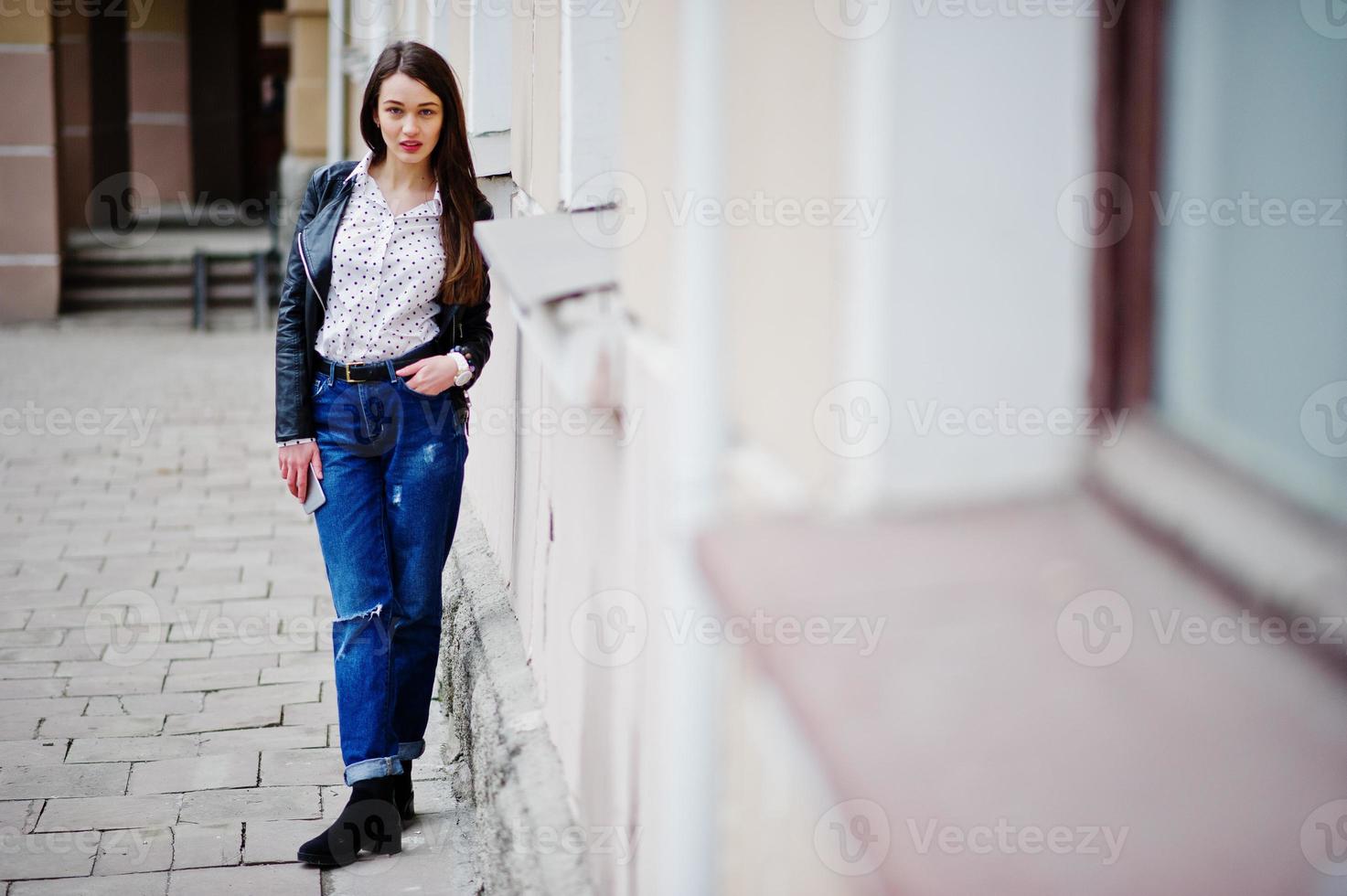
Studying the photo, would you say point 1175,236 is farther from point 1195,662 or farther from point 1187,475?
point 1195,662

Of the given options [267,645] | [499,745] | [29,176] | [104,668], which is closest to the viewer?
[499,745]

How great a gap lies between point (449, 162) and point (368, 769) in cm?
149

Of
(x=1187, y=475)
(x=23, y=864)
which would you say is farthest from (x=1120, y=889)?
(x=23, y=864)

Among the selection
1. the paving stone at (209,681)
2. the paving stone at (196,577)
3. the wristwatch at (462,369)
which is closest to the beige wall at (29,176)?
the paving stone at (196,577)

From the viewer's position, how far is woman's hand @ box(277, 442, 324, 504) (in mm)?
3535

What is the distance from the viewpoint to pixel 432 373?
352 centimetres

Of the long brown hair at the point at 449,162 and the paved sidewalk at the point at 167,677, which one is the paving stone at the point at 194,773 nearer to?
the paved sidewalk at the point at 167,677

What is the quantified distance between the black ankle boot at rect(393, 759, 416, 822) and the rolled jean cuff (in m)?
0.07

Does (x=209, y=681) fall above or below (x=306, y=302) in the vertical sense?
below

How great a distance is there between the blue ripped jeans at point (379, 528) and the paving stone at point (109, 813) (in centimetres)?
66

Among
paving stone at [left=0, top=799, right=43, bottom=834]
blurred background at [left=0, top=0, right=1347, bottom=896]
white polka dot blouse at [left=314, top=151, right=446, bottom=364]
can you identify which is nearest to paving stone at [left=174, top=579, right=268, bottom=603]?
paving stone at [left=0, top=799, right=43, bottom=834]

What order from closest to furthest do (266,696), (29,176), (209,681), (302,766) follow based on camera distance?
1. (302,766)
2. (266,696)
3. (209,681)
4. (29,176)

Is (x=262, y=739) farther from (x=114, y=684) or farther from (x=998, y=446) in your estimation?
(x=998, y=446)

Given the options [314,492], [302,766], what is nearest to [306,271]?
[314,492]
